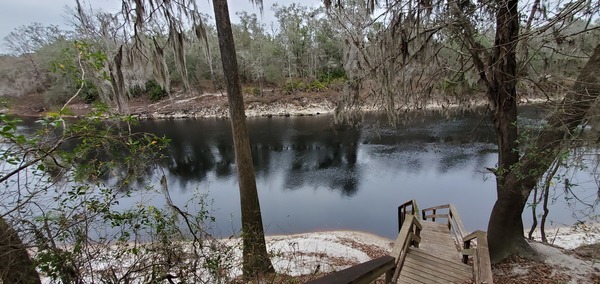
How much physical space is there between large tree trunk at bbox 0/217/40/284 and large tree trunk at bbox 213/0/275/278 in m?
2.33

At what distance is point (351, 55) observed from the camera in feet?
13.5

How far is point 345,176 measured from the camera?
12562 millimetres

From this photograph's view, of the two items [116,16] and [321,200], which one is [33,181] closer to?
[116,16]

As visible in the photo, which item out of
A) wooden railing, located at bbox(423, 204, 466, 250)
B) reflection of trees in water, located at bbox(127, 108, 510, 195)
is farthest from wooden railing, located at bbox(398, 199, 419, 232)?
reflection of trees in water, located at bbox(127, 108, 510, 195)

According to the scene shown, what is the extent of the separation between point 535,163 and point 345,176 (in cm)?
921

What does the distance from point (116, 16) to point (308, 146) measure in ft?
48.4

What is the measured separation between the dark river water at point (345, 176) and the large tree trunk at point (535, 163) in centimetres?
133

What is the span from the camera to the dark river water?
9.10 m

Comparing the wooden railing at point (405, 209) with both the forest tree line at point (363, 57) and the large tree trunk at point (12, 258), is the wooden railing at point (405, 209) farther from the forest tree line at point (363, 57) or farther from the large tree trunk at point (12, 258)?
the large tree trunk at point (12, 258)

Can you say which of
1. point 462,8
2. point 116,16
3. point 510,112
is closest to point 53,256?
point 116,16

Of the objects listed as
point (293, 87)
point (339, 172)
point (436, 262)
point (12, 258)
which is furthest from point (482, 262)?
point (293, 87)

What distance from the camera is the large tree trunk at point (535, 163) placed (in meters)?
2.96

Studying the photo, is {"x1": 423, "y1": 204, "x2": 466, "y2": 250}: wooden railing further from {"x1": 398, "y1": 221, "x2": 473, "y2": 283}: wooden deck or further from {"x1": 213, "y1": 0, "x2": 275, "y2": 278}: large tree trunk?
{"x1": 213, "y1": 0, "x2": 275, "y2": 278}: large tree trunk

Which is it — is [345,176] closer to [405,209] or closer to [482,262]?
[405,209]
